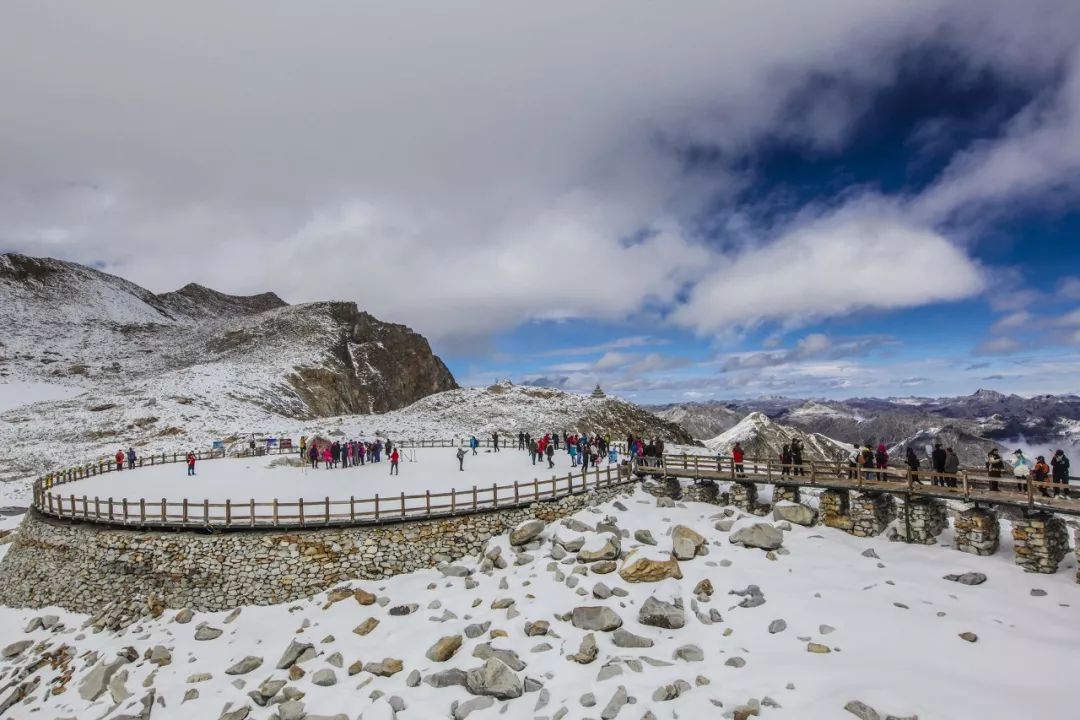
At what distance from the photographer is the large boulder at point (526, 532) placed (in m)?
22.4

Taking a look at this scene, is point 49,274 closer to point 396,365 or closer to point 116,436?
point 396,365

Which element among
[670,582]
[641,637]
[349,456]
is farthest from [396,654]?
[349,456]

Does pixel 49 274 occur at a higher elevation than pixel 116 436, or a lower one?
higher

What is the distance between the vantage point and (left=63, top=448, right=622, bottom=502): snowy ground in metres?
28.8

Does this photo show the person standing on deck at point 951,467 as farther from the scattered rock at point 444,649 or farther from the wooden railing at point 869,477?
the scattered rock at point 444,649

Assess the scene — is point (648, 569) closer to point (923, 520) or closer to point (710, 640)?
point (710, 640)

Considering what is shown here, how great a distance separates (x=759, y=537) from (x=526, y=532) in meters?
9.08

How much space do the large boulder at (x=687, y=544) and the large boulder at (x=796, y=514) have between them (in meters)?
4.41

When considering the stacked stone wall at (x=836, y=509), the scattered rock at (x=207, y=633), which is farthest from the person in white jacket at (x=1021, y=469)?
the scattered rock at (x=207, y=633)

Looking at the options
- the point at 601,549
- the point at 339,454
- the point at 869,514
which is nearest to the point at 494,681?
the point at 601,549

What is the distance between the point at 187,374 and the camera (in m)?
83.2

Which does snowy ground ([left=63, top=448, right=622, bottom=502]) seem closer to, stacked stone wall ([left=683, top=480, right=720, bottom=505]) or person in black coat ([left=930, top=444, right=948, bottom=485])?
stacked stone wall ([left=683, top=480, right=720, bottom=505])

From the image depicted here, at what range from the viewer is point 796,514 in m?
22.5

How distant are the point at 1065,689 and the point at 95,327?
530 ft
